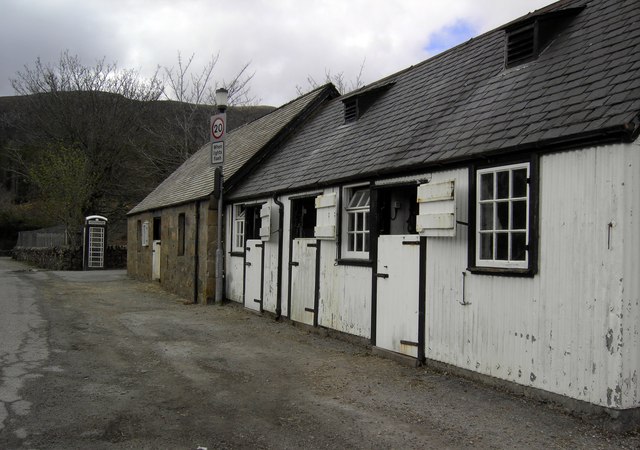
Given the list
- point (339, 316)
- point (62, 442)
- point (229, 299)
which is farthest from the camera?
point (229, 299)

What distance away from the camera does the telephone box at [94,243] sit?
3089 cm

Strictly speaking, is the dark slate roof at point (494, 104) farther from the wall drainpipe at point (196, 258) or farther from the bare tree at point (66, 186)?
the bare tree at point (66, 186)

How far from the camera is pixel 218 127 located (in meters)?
15.0

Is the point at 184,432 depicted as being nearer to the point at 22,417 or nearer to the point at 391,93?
the point at 22,417

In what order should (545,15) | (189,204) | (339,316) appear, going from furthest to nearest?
(189,204) → (339,316) → (545,15)

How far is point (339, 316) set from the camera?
33.1 feet

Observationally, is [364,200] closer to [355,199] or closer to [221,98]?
[355,199]

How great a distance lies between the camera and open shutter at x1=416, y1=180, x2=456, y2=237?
7227mm

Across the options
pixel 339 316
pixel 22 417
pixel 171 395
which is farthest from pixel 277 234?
pixel 22 417

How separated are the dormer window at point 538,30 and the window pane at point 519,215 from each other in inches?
111

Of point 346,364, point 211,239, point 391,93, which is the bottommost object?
point 346,364

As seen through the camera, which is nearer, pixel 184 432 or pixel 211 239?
pixel 184 432

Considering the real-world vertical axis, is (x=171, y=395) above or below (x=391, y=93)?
below

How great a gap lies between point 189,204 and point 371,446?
13527 mm
